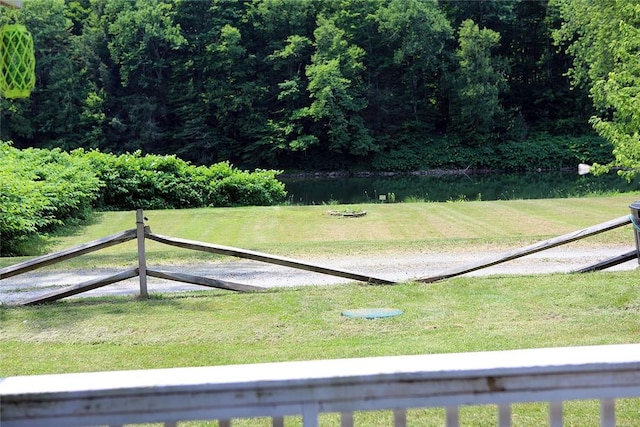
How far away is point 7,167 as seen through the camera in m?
15.8

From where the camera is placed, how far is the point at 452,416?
1.97 m

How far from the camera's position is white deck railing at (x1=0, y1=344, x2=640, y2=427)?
6.18 feet

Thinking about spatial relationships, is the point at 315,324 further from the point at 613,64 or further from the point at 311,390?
the point at 613,64

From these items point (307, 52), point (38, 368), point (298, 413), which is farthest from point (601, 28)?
point (298, 413)

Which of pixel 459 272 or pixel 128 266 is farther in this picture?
pixel 128 266

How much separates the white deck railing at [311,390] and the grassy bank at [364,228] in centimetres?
1094

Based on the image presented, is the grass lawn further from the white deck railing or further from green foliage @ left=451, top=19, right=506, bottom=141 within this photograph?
green foliage @ left=451, top=19, right=506, bottom=141

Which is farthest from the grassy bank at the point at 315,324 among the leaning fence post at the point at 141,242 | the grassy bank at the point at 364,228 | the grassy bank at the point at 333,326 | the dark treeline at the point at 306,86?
the dark treeline at the point at 306,86

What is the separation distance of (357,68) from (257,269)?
1929 inches

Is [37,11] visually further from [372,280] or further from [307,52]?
[372,280]

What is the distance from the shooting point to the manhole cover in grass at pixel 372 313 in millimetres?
7957

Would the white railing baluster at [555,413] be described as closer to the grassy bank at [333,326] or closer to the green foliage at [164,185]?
the grassy bank at [333,326]

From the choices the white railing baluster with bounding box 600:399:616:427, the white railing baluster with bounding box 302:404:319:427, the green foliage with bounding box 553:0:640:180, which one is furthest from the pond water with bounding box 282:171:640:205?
the white railing baluster with bounding box 302:404:319:427

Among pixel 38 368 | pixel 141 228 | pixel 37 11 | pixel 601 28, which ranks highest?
pixel 37 11
